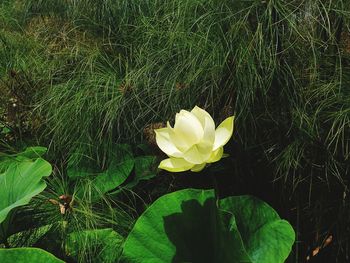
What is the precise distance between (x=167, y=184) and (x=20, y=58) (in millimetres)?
888

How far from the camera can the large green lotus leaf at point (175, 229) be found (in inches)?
46.1

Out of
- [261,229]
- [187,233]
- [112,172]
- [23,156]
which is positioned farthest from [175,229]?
[23,156]

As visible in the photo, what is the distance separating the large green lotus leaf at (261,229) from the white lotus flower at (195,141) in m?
0.26

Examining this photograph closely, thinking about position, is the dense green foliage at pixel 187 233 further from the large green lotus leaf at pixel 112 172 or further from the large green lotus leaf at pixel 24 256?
the large green lotus leaf at pixel 112 172

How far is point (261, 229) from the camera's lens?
47.7 inches

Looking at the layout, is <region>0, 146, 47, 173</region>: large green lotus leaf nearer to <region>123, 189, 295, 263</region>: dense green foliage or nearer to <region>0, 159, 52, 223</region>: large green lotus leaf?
<region>0, 159, 52, 223</region>: large green lotus leaf

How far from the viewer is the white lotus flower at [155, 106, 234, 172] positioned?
3.27ft

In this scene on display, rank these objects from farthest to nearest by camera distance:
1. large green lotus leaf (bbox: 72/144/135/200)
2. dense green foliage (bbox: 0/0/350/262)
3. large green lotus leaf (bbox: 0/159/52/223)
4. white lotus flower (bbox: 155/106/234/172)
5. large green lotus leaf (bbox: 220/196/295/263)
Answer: large green lotus leaf (bbox: 72/144/135/200) → dense green foliage (bbox: 0/0/350/262) → large green lotus leaf (bbox: 0/159/52/223) → large green lotus leaf (bbox: 220/196/295/263) → white lotus flower (bbox: 155/106/234/172)

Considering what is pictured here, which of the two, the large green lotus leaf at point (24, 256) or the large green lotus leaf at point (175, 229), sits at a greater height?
the large green lotus leaf at point (24, 256)

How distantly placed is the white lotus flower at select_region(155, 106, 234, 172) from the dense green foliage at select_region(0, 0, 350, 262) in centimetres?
36

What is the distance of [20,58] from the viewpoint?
2.10 metres

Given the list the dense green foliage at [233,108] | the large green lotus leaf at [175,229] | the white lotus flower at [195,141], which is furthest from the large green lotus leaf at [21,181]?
the white lotus flower at [195,141]

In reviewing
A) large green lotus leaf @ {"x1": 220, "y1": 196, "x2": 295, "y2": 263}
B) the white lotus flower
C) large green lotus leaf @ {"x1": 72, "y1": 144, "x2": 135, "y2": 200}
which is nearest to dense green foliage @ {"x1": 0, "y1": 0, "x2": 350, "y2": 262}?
large green lotus leaf @ {"x1": 72, "y1": 144, "x2": 135, "y2": 200}

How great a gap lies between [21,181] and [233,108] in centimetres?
59
